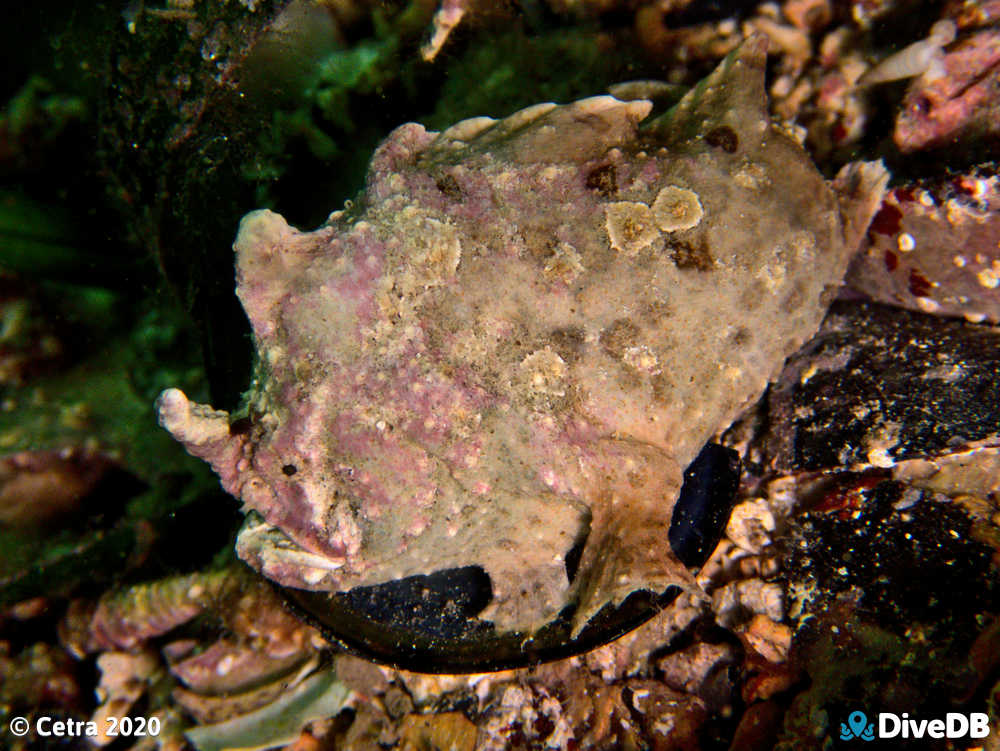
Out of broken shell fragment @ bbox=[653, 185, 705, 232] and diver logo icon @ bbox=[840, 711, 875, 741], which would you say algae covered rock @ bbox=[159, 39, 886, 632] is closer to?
broken shell fragment @ bbox=[653, 185, 705, 232]

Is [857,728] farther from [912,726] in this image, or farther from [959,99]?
[959,99]

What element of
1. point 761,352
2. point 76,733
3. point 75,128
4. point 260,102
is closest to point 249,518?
point 260,102

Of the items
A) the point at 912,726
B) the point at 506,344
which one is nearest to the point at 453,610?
the point at 506,344

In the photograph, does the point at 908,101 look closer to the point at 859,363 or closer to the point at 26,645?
the point at 859,363

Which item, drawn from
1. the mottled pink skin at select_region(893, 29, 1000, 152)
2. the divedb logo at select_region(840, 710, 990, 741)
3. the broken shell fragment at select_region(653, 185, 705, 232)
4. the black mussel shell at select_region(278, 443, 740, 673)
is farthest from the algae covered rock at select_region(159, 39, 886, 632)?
the divedb logo at select_region(840, 710, 990, 741)

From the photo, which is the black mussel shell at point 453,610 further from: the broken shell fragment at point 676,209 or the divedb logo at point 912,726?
the broken shell fragment at point 676,209
